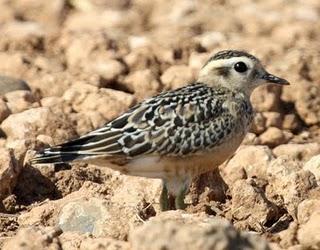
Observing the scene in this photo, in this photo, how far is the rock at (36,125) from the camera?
848 cm

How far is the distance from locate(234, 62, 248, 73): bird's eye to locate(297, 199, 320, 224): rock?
138 cm

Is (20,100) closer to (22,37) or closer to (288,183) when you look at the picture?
(22,37)

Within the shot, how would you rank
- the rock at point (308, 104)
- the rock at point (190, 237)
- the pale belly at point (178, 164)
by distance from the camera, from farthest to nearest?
the rock at point (308, 104)
the pale belly at point (178, 164)
the rock at point (190, 237)

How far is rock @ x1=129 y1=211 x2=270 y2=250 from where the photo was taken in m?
5.04

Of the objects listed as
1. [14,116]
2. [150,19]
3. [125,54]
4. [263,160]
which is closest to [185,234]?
[263,160]

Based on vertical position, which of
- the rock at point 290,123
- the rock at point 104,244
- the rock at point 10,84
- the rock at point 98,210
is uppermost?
the rock at point 10,84

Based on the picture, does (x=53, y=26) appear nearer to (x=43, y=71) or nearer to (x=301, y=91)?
(x=43, y=71)

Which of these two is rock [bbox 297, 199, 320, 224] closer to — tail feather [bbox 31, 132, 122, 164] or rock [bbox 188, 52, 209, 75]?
tail feather [bbox 31, 132, 122, 164]

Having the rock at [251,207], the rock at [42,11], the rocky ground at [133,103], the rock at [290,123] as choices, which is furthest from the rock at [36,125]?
the rock at [42,11]

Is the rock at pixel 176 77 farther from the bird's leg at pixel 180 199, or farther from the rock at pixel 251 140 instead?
the bird's leg at pixel 180 199

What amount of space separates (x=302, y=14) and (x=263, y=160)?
16.2ft

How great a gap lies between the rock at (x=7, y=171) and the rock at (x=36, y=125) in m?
0.68

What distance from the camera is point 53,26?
12.6 m

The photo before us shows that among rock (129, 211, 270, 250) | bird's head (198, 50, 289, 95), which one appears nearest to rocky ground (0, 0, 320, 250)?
rock (129, 211, 270, 250)
